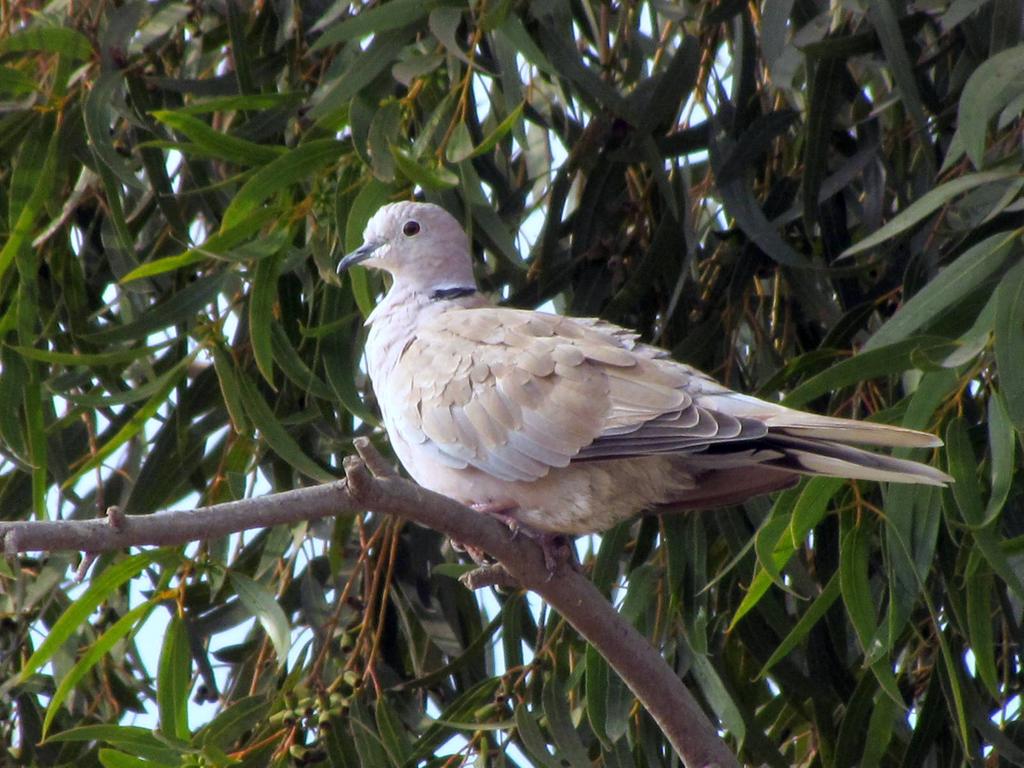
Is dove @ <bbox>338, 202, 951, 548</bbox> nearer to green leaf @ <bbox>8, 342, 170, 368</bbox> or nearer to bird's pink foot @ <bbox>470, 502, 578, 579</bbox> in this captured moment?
bird's pink foot @ <bbox>470, 502, 578, 579</bbox>

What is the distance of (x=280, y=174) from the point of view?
2.44 metres

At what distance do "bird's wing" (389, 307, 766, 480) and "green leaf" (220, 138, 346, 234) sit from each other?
0.33 meters

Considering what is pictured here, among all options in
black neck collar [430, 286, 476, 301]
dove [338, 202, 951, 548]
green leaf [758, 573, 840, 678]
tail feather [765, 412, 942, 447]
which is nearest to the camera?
tail feather [765, 412, 942, 447]

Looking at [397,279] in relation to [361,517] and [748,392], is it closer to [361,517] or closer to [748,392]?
[361,517]

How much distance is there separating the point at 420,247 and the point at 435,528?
1022mm

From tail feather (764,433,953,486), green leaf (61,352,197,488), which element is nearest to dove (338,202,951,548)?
tail feather (764,433,953,486)

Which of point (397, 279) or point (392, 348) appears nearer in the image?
point (392, 348)

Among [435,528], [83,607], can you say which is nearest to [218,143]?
[83,607]

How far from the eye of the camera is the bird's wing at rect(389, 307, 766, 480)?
2.09 meters

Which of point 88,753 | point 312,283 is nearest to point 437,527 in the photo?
point 312,283

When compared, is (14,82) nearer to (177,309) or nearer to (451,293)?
(177,309)

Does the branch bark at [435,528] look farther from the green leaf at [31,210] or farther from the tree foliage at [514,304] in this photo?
the green leaf at [31,210]

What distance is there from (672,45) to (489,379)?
1.27 meters

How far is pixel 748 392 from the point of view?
2793mm
